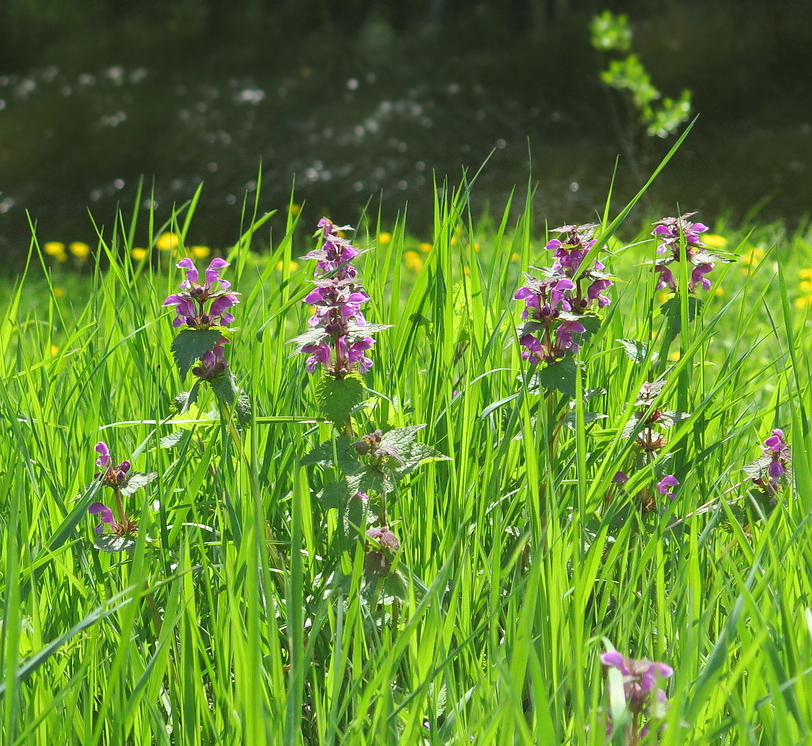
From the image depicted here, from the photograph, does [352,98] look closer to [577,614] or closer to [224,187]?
[224,187]

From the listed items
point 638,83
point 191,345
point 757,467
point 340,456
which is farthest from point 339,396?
point 638,83

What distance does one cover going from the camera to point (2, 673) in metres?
0.91

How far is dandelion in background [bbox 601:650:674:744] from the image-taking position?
0.64 m

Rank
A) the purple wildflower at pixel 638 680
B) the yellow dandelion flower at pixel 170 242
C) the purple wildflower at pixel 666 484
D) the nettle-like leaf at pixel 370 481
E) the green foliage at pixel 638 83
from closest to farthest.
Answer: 1. the purple wildflower at pixel 638 680
2. the nettle-like leaf at pixel 370 481
3. the purple wildflower at pixel 666 484
4. the yellow dandelion flower at pixel 170 242
5. the green foliage at pixel 638 83

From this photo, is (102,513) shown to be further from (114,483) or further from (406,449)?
(406,449)

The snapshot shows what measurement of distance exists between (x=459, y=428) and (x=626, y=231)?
5444mm

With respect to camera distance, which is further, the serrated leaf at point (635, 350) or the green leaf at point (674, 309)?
the green leaf at point (674, 309)

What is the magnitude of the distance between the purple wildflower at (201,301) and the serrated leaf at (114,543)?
286mm

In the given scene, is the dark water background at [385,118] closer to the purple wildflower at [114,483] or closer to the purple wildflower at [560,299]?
the purple wildflower at [560,299]

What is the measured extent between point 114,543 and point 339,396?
340 millimetres

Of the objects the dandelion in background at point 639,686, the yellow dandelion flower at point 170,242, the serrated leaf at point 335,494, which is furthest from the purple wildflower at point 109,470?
the dandelion in background at point 639,686

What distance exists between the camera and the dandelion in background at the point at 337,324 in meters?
1.07

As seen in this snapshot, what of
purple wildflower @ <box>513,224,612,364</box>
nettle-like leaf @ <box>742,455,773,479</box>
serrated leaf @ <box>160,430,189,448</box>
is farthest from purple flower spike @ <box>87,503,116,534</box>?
nettle-like leaf @ <box>742,455,773,479</box>

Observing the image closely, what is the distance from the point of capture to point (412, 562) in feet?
3.82
